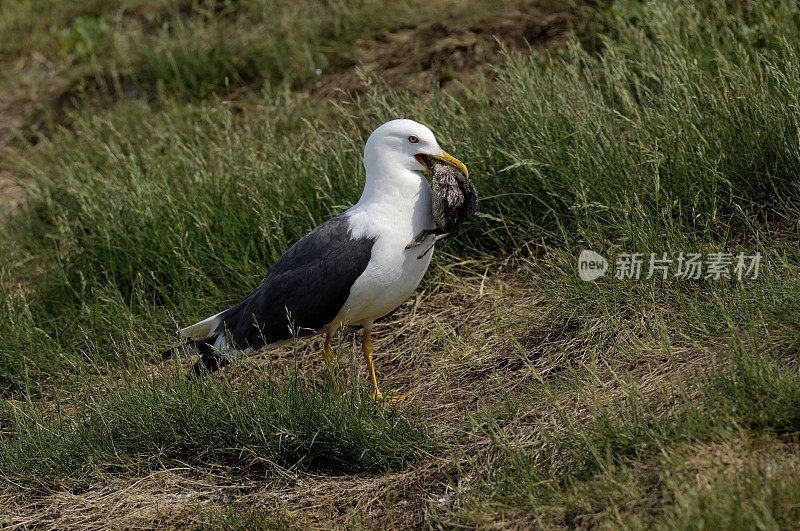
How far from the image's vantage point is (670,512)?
274 centimetres

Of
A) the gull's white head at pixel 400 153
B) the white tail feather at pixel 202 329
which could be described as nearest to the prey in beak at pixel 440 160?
the gull's white head at pixel 400 153

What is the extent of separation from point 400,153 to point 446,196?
32cm

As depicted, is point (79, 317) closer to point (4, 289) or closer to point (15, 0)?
point (4, 289)

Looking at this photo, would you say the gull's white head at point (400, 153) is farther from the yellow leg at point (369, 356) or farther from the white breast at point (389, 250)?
the yellow leg at point (369, 356)

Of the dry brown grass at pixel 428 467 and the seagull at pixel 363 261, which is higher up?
the seagull at pixel 363 261

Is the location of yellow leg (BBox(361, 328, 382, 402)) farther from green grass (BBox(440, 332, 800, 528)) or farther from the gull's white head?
green grass (BBox(440, 332, 800, 528))

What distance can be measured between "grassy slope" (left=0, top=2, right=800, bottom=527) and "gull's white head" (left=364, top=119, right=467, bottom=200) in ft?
1.68

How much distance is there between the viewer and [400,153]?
13.8 ft

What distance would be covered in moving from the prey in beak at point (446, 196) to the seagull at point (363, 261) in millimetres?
17

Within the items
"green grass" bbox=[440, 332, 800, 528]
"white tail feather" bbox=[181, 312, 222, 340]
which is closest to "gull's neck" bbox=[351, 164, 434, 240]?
"white tail feather" bbox=[181, 312, 222, 340]

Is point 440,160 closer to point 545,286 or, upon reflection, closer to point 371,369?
point 545,286

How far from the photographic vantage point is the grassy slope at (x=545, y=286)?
308 cm

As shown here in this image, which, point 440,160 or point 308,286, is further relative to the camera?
point 440,160

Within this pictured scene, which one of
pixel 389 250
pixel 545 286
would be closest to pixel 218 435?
pixel 389 250
